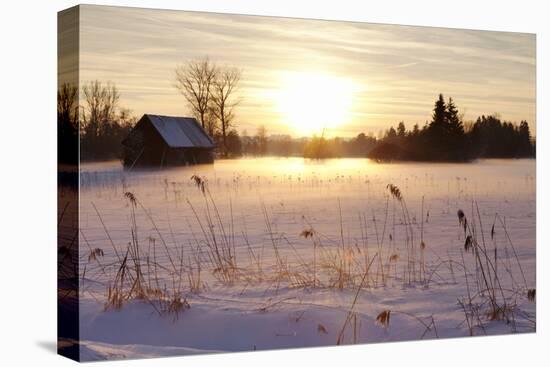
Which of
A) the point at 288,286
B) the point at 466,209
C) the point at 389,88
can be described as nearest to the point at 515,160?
the point at 466,209

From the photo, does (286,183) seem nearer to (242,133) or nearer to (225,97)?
(242,133)

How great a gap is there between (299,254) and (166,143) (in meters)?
1.49

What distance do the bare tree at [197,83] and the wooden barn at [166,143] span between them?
0.44 feet

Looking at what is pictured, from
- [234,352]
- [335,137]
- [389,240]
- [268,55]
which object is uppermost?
[268,55]

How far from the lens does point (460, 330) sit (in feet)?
37.9

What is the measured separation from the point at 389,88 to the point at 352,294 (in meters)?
A: 1.88

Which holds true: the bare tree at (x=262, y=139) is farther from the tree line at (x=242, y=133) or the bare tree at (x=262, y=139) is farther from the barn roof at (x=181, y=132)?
the barn roof at (x=181, y=132)

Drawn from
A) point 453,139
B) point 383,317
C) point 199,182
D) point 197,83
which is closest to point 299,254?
point 383,317

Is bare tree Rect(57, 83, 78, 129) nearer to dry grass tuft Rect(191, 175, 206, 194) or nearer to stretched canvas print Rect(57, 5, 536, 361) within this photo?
stretched canvas print Rect(57, 5, 536, 361)

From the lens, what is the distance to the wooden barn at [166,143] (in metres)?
10.4

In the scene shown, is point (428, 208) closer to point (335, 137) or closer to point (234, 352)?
point (335, 137)

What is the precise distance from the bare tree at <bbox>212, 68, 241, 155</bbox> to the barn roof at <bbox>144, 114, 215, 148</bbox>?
0.18 m

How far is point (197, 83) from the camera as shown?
10578 millimetres

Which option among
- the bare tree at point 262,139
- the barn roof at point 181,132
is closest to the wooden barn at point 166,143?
the barn roof at point 181,132
